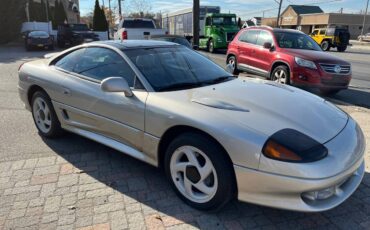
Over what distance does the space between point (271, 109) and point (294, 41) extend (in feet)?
22.6

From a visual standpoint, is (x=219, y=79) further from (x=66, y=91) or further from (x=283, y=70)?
(x=283, y=70)

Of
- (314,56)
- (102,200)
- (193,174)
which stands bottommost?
(102,200)

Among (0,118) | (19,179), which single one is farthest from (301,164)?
(0,118)

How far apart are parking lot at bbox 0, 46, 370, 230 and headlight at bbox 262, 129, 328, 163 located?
0.71 m

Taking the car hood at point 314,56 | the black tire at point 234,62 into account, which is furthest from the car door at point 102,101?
the black tire at point 234,62

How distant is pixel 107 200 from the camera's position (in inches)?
124

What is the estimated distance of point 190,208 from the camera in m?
3.03

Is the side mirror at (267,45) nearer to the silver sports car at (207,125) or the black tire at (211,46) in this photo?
the silver sports car at (207,125)

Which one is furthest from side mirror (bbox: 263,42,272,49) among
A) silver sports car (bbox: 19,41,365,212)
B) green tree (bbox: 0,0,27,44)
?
green tree (bbox: 0,0,27,44)

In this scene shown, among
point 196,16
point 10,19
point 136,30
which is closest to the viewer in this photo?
point 196,16

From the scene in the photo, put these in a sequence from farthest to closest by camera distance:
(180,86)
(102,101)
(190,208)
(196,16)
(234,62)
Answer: (196,16), (234,62), (102,101), (180,86), (190,208)

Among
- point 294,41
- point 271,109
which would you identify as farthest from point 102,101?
point 294,41

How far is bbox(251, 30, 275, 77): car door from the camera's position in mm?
8977

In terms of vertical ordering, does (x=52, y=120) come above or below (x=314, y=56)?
below
